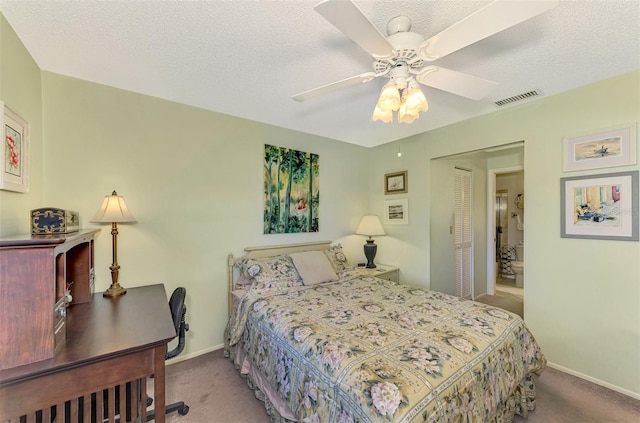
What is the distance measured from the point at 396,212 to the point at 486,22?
295 centimetres

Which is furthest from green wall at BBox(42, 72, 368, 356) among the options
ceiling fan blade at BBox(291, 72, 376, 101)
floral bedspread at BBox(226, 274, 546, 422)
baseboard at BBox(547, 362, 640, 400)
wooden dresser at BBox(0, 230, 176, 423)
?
baseboard at BBox(547, 362, 640, 400)

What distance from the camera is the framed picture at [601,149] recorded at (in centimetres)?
210

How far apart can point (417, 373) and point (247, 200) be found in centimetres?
238

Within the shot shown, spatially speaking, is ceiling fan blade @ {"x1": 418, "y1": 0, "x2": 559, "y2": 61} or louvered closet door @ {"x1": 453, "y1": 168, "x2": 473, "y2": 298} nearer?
ceiling fan blade @ {"x1": 418, "y1": 0, "x2": 559, "y2": 61}

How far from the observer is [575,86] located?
7.58 feet

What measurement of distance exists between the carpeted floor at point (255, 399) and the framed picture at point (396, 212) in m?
2.15

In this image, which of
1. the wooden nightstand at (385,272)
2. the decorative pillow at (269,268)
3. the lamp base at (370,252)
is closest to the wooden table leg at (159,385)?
the decorative pillow at (269,268)

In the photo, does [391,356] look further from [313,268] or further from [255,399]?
[313,268]

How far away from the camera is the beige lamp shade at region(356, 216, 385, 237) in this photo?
3816 millimetres

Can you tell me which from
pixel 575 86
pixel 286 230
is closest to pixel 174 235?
pixel 286 230

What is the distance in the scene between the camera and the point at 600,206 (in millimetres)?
2234

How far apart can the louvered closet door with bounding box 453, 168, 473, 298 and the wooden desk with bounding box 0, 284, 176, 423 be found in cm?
389

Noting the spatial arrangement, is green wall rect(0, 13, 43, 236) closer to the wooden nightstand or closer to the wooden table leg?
the wooden table leg

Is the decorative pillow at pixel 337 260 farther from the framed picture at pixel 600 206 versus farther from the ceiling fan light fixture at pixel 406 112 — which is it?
the framed picture at pixel 600 206
